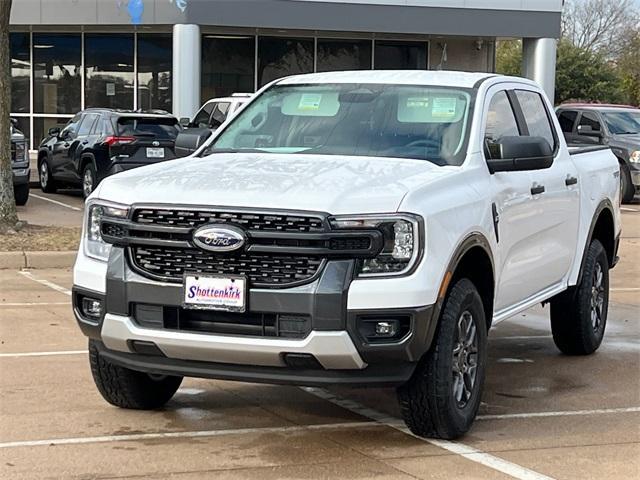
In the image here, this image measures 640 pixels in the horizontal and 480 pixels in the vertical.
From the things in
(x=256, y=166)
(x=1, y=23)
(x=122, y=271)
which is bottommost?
(x=122, y=271)

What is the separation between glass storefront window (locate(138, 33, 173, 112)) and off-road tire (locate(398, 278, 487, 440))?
76.5ft

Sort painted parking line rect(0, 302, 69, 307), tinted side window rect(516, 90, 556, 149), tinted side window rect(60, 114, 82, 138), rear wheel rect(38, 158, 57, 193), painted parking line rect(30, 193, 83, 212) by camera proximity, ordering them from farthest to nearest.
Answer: rear wheel rect(38, 158, 57, 193), tinted side window rect(60, 114, 82, 138), painted parking line rect(30, 193, 83, 212), painted parking line rect(0, 302, 69, 307), tinted side window rect(516, 90, 556, 149)

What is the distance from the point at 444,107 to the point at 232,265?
1977mm

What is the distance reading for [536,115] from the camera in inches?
299

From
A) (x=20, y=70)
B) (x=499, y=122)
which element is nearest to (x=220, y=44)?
(x=20, y=70)

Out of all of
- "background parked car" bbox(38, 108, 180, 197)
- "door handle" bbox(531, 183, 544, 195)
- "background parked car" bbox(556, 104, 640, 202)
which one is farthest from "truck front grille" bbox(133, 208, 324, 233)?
"background parked car" bbox(556, 104, 640, 202)

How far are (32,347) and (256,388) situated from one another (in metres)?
2.01

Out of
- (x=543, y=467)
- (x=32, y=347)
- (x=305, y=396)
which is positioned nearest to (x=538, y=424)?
(x=543, y=467)

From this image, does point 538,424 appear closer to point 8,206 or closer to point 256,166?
point 256,166

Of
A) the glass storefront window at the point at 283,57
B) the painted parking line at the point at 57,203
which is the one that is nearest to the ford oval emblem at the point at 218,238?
the painted parking line at the point at 57,203

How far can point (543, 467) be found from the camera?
5281mm

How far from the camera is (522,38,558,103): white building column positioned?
89.1 feet

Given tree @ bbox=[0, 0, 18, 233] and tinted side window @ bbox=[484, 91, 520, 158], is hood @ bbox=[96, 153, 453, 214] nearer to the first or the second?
tinted side window @ bbox=[484, 91, 520, 158]

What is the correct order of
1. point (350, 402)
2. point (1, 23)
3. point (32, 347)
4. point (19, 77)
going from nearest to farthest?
point (350, 402)
point (32, 347)
point (1, 23)
point (19, 77)
